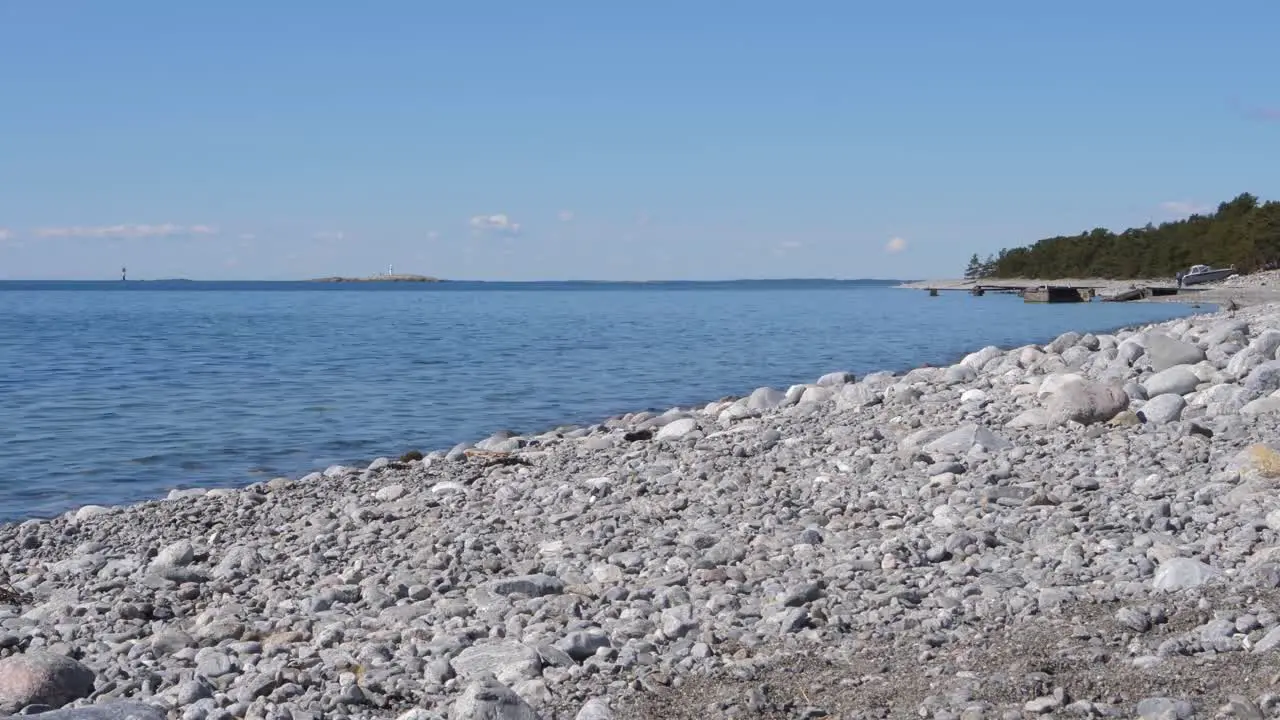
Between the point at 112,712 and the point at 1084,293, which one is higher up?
the point at 1084,293

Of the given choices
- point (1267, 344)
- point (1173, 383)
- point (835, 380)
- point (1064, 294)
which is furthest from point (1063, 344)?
point (1064, 294)

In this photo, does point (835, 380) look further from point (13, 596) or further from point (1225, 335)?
point (13, 596)

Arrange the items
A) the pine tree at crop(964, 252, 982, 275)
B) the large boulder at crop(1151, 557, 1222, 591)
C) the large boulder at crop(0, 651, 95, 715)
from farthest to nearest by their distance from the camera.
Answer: the pine tree at crop(964, 252, 982, 275) < the large boulder at crop(1151, 557, 1222, 591) < the large boulder at crop(0, 651, 95, 715)

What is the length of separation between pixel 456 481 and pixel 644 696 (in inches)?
244

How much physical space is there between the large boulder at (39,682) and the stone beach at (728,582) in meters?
0.01

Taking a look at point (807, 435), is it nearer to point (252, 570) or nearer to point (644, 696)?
point (252, 570)

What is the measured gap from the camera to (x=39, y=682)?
17.4 ft

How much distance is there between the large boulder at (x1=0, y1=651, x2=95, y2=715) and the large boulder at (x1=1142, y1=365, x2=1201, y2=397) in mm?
9691

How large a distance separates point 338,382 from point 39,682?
64.1ft

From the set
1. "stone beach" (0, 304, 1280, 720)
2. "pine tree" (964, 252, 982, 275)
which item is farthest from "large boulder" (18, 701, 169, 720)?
"pine tree" (964, 252, 982, 275)

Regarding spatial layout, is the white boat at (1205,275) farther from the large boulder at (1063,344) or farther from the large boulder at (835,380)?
the large boulder at (835,380)

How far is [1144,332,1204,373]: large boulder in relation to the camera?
45.0 feet

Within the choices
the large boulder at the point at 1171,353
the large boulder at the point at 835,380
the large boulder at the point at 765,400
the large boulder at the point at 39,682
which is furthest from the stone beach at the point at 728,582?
the large boulder at the point at 835,380

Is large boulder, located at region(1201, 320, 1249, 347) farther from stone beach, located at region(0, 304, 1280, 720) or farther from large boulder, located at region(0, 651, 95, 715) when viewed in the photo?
large boulder, located at region(0, 651, 95, 715)
